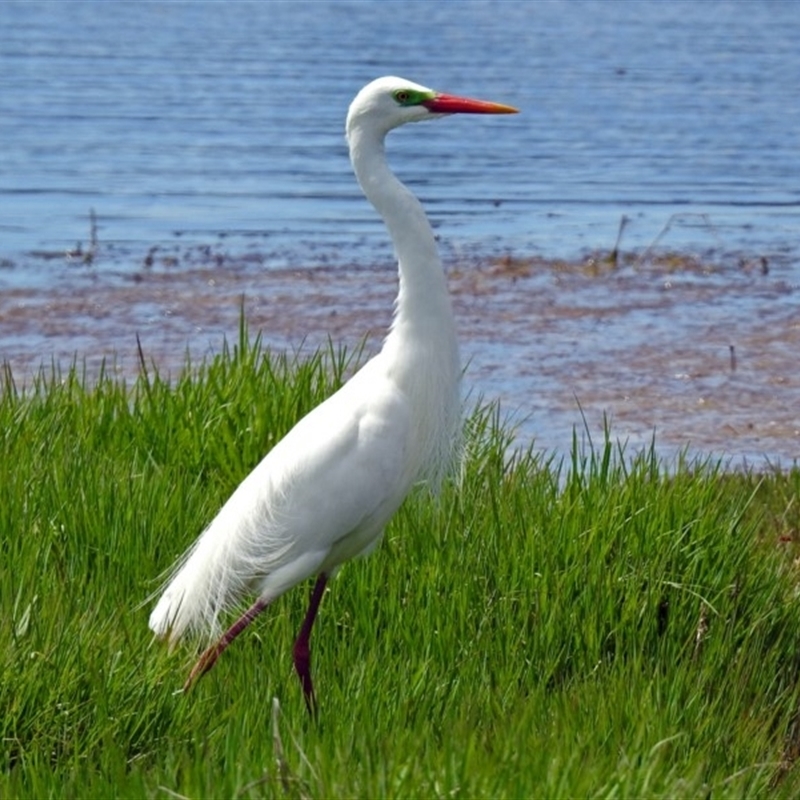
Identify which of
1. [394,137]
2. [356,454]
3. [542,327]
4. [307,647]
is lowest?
[542,327]

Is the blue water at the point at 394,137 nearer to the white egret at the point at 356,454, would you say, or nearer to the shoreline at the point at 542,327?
the shoreline at the point at 542,327

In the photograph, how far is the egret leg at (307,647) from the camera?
3842 mm

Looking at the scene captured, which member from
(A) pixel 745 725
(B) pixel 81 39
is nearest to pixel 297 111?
(B) pixel 81 39

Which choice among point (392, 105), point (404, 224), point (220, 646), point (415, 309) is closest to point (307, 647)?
point (220, 646)

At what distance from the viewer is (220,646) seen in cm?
392

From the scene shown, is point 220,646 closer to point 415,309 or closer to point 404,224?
point 415,309

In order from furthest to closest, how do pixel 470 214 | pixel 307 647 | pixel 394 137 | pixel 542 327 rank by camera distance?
pixel 394 137 → pixel 470 214 → pixel 542 327 → pixel 307 647

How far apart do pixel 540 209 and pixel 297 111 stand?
17.1 feet

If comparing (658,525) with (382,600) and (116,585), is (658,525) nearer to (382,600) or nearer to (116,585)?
(382,600)

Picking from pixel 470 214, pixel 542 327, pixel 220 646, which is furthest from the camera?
pixel 470 214

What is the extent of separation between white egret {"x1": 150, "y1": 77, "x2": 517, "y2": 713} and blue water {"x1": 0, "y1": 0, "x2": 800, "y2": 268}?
21.9 feet

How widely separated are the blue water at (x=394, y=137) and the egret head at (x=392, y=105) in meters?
6.70

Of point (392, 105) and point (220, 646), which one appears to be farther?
point (392, 105)

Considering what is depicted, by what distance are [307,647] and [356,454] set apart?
0.43 metres
